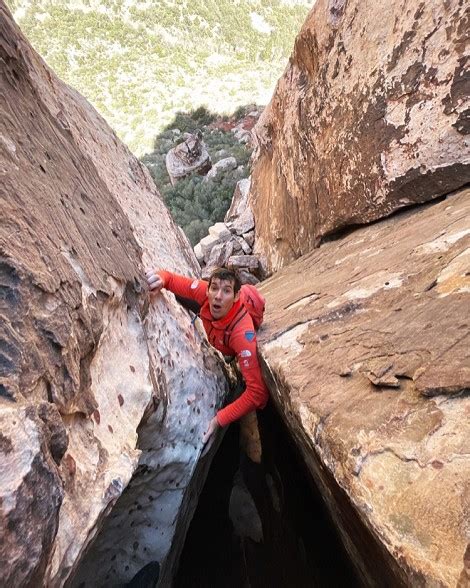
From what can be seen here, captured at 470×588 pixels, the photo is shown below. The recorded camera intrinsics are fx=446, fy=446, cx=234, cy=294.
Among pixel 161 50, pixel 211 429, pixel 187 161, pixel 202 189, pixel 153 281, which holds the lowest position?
pixel 211 429

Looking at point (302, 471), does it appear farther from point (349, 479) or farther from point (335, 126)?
point (335, 126)

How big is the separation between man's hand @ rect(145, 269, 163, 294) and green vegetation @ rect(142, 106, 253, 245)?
7483 mm

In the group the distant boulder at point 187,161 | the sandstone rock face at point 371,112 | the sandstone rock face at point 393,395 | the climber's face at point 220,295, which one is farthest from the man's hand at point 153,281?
the distant boulder at point 187,161

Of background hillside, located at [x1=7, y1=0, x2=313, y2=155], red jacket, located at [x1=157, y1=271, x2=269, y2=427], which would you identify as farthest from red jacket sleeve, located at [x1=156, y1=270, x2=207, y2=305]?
background hillside, located at [x1=7, y1=0, x2=313, y2=155]

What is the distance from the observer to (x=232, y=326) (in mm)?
3215

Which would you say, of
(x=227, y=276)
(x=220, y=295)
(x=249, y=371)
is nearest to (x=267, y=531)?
(x=249, y=371)

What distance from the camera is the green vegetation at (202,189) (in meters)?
11.6

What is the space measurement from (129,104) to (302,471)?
27176 millimetres

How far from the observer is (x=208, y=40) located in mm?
33000

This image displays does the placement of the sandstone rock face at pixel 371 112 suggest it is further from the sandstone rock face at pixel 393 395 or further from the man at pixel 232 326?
the man at pixel 232 326

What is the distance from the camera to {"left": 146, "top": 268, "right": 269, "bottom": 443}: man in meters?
3.00

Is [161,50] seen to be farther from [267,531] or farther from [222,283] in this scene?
[267,531]

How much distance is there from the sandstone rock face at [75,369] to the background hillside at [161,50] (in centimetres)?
2218

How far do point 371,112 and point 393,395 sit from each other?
3196 mm
